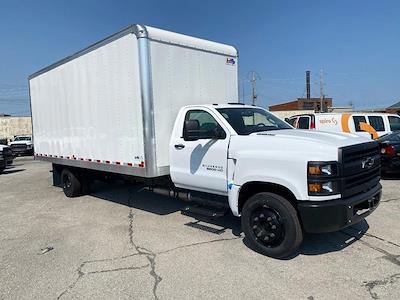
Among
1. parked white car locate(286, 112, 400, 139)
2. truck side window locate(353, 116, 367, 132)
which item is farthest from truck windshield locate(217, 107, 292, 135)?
truck side window locate(353, 116, 367, 132)

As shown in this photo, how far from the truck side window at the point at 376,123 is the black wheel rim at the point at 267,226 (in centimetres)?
1155

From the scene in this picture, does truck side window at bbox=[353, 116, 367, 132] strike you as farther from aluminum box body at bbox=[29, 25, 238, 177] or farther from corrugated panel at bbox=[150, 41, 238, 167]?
corrugated panel at bbox=[150, 41, 238, 167]

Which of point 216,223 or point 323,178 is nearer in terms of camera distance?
point 323,178

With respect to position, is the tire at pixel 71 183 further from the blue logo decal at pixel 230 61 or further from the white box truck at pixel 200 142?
the blue logo decal at pixel 230 61

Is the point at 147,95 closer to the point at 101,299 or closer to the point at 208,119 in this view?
the point at 208,119

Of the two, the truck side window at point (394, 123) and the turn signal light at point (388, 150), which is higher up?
the truck side window at point (394, 123)

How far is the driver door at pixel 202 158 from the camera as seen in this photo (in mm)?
5351

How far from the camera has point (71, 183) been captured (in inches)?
359

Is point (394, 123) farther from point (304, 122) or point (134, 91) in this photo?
point (134, 91)

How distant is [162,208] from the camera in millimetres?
7602

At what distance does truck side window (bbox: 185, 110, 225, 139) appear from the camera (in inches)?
218

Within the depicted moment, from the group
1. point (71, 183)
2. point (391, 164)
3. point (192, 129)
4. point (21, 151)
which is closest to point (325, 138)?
point (192, 129)

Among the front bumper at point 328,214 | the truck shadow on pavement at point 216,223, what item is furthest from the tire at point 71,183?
the front bumper at point 328,214

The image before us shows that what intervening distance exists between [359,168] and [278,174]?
105 centimetres
